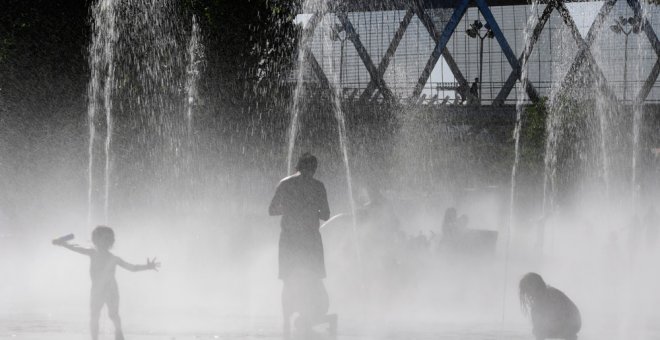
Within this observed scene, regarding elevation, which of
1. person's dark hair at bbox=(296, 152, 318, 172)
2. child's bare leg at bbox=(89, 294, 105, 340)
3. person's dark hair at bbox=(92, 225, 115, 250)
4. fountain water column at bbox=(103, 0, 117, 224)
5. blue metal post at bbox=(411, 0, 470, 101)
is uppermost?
blue metal post at bbox=(411, 0, 470, 101)

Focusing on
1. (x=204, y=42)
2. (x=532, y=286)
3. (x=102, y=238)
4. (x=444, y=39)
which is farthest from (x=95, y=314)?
(x=444, y=39)

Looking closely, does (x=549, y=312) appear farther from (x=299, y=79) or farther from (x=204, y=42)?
(x=299, y=79)

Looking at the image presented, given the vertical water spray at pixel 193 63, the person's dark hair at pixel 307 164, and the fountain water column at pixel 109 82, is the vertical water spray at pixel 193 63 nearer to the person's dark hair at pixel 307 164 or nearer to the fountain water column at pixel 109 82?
the fountain water column at pixel 109 82

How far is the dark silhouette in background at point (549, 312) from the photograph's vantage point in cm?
866

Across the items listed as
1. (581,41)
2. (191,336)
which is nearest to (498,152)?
(581,41)

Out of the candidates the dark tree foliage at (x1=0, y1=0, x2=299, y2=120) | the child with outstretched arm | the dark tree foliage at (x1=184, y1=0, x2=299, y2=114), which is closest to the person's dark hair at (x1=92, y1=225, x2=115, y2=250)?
the child with outstretched arm

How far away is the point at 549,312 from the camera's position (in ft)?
28.4

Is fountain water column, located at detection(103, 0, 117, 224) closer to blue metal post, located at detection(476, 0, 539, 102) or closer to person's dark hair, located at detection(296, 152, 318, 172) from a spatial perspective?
person's dark hair, located at detection(296, 152, 318, 172)

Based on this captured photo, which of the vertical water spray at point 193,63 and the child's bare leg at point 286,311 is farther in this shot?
the vertical water spray at point 193,63

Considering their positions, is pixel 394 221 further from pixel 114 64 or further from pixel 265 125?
pixel 265 125

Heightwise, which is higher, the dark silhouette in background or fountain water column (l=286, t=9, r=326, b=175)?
fountain water column (l=286, t=9, r=326, b=175)

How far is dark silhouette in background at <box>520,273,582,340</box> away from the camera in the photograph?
8664 millimetres

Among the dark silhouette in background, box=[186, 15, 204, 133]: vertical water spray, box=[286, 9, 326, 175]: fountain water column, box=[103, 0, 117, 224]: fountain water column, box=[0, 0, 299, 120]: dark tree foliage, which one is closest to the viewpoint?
the dark silhouette in background

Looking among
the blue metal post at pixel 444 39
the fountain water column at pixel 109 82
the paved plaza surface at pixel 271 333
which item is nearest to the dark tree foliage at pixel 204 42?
the fountain water column at pixel 109 82
